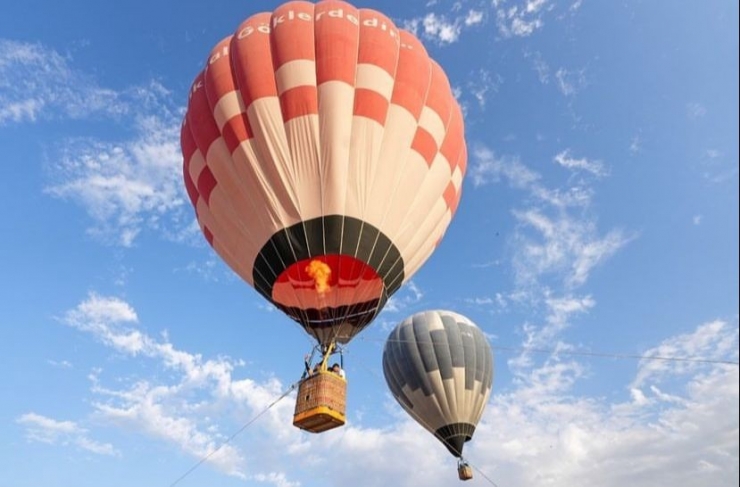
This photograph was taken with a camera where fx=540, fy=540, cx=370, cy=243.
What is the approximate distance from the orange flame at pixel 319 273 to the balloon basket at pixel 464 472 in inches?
443

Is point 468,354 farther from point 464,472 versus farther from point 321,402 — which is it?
point 321,402

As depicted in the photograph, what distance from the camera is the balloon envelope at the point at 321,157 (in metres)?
9.67

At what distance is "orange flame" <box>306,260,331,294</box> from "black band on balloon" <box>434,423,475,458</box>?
10.6 m

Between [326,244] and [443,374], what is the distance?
10.4 meters

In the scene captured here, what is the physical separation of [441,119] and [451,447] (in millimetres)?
11847

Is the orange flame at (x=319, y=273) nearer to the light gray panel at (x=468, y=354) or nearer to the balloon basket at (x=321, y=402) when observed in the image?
the balloon basket at (x=321, y=402)

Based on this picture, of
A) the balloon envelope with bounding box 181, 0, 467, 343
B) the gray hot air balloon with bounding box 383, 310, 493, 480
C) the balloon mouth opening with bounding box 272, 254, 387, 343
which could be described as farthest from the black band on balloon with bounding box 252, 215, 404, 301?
the gray hot air balloon with bounding box 383, 310, 493, 480

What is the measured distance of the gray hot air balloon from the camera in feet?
59.9

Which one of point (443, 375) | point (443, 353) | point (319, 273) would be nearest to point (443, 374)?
point (443, 375)

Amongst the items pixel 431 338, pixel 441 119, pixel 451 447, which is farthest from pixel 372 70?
pixel 451 447

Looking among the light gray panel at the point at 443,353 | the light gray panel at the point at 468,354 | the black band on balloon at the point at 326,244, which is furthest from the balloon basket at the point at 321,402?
the light gray panel at the point at 468,354

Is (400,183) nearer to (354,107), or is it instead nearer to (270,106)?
(354,107)

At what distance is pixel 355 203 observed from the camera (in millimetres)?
9664

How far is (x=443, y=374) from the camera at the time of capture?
18.3 metres
